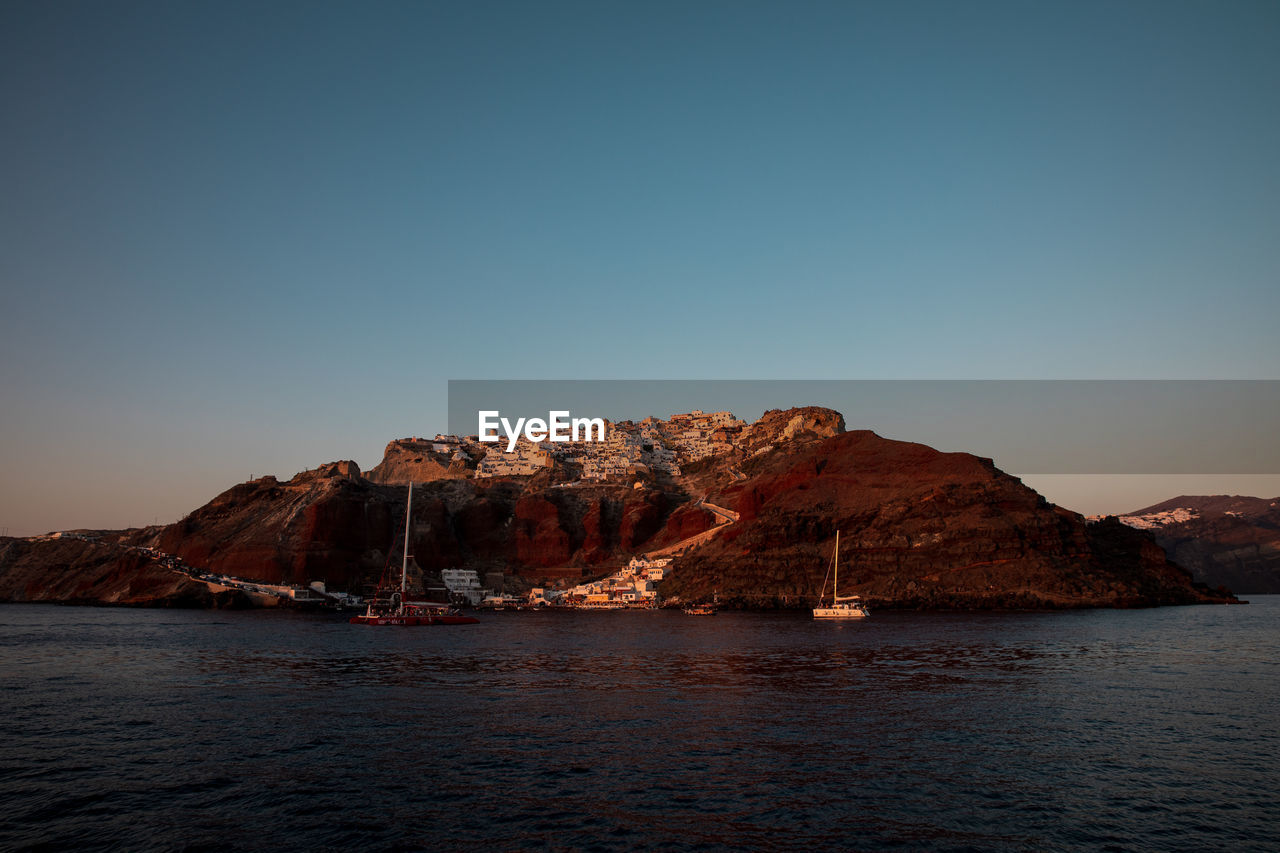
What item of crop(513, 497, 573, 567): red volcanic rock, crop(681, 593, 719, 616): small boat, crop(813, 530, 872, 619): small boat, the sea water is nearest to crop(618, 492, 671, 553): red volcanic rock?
crop(513, 497, 573, 567): red volcanic rock

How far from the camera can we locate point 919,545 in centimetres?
11962

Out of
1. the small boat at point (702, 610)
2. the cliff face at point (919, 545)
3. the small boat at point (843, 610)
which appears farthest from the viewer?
the cliff face at point (919, 545)

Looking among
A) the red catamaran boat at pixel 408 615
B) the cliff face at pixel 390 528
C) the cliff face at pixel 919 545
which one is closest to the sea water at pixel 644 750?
the red catamaran boat at pixel 408 615

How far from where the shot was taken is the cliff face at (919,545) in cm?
11262

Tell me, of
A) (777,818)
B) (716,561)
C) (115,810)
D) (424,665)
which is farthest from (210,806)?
(716,561)

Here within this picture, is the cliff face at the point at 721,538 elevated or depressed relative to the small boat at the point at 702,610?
elevated

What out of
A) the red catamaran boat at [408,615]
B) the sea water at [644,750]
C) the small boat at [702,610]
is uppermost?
the sea water at [644,750]

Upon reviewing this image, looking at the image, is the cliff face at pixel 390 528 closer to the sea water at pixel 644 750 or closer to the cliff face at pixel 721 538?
the cliff face at pixel 721 538

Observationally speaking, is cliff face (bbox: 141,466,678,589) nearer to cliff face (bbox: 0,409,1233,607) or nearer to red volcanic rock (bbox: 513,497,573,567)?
red volcanic rock (bbox: 513,497,573,567)

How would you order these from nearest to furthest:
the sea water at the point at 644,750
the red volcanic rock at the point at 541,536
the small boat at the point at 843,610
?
the sea water at the point at 644,750, the small boat at the point at 843,610, the red volcanic rock at the point at 541,536

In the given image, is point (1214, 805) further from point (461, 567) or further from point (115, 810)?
point (461, 567)

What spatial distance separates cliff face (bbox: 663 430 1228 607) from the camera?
4434 inches

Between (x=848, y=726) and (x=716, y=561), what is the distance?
10121cm

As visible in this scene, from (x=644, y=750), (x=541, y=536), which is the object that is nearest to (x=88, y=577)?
(x=541, y=536)
